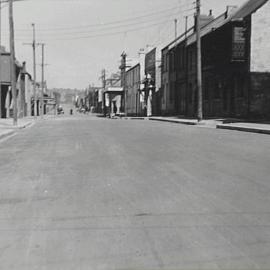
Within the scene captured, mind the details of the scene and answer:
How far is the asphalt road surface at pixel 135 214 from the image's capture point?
4.92m

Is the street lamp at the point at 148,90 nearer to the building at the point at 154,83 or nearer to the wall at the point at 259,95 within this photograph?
the building at the point at 154,83

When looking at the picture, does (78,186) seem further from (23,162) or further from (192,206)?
(23,162)

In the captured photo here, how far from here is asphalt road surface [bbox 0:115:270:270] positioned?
492cm

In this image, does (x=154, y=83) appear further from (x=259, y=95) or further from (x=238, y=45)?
(x=259, y=95)

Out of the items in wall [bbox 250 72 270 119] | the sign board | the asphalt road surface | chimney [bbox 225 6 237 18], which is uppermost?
chimney [bbox 225 6 237 18]

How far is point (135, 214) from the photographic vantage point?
6.67m

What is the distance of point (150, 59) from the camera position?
227 feet

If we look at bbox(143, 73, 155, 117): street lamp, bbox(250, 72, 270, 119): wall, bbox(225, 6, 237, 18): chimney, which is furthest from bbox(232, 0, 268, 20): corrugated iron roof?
bbox(143, 73, 155, 117): street lamp

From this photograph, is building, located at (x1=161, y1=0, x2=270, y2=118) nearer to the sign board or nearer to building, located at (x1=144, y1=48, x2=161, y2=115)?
the sign board

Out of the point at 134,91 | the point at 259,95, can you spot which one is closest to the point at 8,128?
the point at 259,95

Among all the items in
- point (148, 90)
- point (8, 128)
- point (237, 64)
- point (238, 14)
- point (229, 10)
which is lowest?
point (8, 128)

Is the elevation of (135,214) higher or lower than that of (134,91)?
lower

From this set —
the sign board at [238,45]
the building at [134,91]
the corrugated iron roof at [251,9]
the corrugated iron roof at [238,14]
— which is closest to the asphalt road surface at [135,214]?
the sign board at [238,45]

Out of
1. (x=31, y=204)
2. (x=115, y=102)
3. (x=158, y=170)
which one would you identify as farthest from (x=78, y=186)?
(x=115, y=102)
